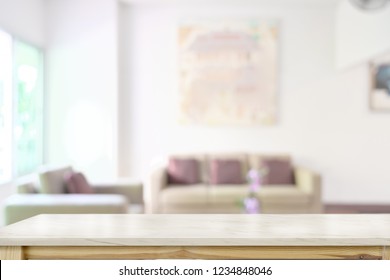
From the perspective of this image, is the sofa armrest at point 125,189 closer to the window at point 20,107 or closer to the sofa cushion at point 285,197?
the window at point 20,107

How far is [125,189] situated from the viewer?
4977 mm

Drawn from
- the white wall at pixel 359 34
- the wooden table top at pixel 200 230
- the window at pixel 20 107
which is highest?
the white wall at pixel 359 34

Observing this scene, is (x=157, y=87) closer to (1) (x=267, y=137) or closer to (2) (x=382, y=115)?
(1) (x=267, y=137)

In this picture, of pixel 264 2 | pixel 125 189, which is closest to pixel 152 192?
pixel 125 189

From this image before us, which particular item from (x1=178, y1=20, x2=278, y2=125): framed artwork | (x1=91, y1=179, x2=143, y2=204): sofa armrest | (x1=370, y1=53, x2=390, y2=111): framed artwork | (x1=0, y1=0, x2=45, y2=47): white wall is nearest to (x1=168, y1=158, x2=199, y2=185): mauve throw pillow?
(x1=178, y1=20, x2=278, y2=125): framed artwork

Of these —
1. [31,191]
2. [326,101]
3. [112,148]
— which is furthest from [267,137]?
[31,191]

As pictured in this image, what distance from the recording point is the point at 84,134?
21.7ft

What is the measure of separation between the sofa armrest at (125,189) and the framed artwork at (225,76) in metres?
1.90

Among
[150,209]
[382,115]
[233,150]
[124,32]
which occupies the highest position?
[124,32]

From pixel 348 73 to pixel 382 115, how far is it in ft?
2.35

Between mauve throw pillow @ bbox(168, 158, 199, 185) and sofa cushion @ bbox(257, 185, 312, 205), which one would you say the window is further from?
sofa cushion @ bbox(257, 185, 312, 205)

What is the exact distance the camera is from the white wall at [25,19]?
17.3 feet

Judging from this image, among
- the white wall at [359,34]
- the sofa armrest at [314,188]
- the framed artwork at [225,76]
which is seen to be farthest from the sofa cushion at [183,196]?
the white wall at [359,34]
